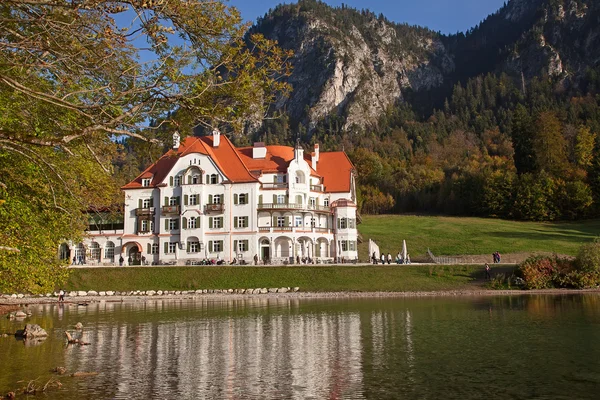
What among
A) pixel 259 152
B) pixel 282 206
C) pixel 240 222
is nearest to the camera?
pixel 282 206

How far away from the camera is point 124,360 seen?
22.0 metres

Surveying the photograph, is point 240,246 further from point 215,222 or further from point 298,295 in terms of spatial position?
point 298,295

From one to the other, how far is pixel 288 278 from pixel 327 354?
34739mm

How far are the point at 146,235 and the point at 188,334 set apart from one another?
4613 cm

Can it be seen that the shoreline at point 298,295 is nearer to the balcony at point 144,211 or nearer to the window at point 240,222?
the window at point 240,222

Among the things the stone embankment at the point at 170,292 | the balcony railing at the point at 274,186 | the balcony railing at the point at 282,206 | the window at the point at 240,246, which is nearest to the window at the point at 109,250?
the window at the point at 240,246

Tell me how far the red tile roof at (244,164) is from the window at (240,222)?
4.53m

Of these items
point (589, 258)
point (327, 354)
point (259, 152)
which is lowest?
point (327, 354)

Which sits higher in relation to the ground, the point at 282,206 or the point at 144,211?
the point at 144,211

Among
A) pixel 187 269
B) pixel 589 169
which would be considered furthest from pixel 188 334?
pixel 589 169

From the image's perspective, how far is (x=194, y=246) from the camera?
2783 inches

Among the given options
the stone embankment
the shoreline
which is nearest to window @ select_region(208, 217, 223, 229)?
the stone embankment

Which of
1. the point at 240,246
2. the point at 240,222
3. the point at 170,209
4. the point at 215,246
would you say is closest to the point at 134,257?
the point at 170,209

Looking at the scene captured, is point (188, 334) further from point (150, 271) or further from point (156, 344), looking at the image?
point (150, 271)
